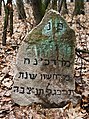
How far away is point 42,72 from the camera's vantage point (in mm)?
4246

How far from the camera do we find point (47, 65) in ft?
13.9

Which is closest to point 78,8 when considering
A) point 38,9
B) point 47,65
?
point 38,9

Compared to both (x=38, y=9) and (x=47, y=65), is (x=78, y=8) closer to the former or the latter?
(x=38, y=9)

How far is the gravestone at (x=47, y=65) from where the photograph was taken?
13.7 feet

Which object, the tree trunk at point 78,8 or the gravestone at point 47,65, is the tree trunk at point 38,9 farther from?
the tree trunk at point 78,8

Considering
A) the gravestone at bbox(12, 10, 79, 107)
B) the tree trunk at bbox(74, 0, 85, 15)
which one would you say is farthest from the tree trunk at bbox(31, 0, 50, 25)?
the tree trunk at bbox(74, 0, 85, 15)

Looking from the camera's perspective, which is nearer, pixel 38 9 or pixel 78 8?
pixel 38 9

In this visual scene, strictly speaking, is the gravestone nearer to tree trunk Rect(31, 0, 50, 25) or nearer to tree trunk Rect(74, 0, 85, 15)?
tree trunk Rect(31, 0, 50, 25)

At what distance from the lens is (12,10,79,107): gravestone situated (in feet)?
13.7

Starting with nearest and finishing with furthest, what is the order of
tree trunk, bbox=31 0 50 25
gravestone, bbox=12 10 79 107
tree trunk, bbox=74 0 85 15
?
gravestone, bbox=12 10 79 107, tree trunk, bbox=31 0 50 25, tree trunk, bbox=74 0 85 15

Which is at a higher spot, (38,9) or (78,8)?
(38,9)

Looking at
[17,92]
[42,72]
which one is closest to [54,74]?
[42,72]

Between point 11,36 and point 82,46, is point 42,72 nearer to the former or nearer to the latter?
point 82,46

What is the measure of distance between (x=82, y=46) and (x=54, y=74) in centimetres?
295
